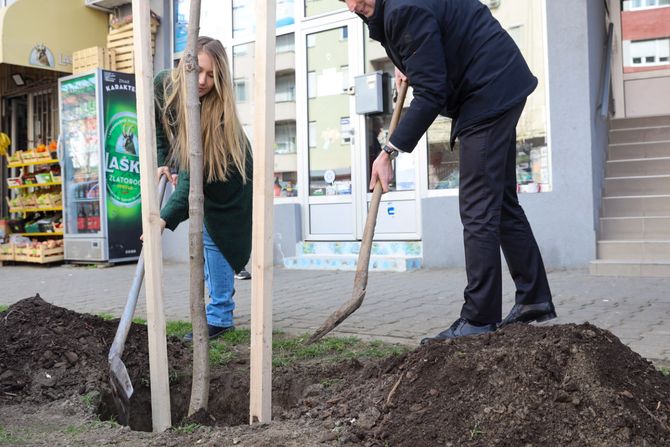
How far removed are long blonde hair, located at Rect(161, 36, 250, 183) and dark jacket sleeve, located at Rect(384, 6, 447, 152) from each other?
937 millimetres

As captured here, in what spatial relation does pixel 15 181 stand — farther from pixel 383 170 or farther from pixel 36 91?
pixel 383 170

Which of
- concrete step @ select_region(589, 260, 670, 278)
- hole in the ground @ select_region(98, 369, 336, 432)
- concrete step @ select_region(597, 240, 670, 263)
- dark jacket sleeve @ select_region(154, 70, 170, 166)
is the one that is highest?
dark jacket sleeve @ select_region(154, 70, 170, 166)

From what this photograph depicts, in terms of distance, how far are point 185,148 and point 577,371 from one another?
81.9 inches

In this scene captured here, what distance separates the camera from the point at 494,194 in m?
2.85

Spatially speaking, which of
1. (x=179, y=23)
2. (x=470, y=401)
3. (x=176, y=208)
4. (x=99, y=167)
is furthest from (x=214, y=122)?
(x=179, y=23)

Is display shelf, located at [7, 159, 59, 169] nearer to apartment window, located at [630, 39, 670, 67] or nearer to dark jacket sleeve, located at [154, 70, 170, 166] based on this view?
dark jacket sleeve, located at [154, 70, 170, 166]

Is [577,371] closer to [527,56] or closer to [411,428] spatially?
[411,428]

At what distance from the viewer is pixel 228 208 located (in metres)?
3.92

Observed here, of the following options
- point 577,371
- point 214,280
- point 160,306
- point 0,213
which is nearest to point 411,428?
point 577,371

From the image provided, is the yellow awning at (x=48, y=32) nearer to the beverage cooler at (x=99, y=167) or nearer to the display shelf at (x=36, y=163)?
the beverage cooler at (x=99, y=167)

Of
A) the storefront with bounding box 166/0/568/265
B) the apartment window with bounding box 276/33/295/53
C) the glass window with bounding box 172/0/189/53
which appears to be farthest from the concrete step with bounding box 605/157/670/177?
the glass window with bounding box 172/0/189/53

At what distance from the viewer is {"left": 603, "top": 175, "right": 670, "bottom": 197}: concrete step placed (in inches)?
Result: 307

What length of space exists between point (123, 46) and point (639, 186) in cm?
813

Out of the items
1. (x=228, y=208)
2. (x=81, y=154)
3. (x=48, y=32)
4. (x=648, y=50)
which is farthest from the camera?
(x=648, y=50)
